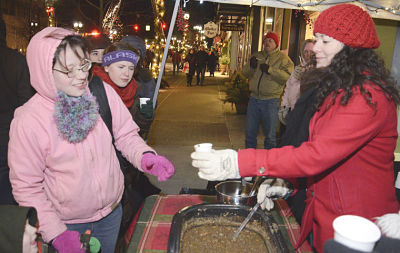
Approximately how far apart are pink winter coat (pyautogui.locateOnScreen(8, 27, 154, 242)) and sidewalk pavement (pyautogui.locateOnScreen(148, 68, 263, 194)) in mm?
2894

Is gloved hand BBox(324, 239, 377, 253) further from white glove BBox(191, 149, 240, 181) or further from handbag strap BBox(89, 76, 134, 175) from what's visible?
handbag strap BBox(89, 76, 134, 175)

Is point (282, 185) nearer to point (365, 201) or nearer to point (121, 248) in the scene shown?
point (365, 201)

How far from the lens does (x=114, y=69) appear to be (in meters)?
2.96

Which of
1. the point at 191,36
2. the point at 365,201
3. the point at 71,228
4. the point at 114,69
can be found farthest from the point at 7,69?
the point at 191,36

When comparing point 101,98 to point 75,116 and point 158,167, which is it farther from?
point 158,167

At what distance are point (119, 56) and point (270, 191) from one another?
1.89m

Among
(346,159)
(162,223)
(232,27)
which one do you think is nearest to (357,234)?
(346,159)

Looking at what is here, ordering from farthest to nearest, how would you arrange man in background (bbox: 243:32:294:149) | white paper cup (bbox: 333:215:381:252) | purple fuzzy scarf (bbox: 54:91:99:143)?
man in background (bbox: 243:32:294:149) → purple fuzzy scarf (bbox: 54:91:99:143) → white paper cup (bbox: 333:215:381:252)

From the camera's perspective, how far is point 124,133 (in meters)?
2.11

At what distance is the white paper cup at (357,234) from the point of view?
913 millimetres

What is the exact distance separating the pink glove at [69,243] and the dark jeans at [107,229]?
1.23ft

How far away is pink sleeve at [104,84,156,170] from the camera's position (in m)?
2.04

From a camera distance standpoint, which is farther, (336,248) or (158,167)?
(158,167)

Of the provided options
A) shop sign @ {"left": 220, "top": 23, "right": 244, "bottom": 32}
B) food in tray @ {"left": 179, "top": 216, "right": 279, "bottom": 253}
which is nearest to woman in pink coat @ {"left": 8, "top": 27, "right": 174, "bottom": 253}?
food in tray @ {"left": 179, "top": 216, "right": 279, "bottom": 253}
